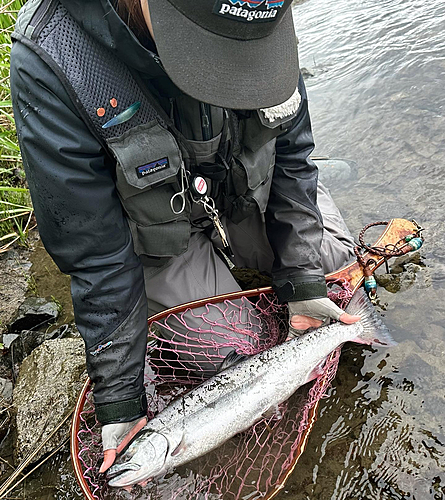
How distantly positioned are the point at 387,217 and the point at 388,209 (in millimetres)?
91

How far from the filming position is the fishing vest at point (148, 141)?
1.98 m

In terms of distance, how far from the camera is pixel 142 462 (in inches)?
85.0

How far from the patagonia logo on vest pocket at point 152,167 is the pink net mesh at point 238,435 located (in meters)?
0.88

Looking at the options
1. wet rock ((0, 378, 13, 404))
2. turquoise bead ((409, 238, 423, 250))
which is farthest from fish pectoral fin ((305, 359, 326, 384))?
wet rock ((0, 378, 13, 404))

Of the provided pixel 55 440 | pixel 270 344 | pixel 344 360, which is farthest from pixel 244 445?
pixel 55 440

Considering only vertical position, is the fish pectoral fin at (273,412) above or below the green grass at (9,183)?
below

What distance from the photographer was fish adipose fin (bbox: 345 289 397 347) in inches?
109

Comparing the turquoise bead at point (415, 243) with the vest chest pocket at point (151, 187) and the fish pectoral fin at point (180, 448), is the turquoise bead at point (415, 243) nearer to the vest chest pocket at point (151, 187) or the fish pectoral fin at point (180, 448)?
the vest chest pocket at point (151, 187)

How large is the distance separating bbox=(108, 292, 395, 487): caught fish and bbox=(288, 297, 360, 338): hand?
3.0 inches

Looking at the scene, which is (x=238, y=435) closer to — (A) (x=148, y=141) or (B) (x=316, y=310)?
(B) (x=316, y=310)

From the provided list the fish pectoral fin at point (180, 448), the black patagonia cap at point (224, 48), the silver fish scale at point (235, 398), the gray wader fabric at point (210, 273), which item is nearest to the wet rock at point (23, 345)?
the gray wader fabric at point (210, 273)

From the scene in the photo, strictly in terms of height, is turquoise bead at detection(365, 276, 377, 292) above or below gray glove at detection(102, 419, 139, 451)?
below

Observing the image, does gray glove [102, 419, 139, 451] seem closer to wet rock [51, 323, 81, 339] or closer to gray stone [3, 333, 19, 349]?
wet rock [51, 323, 81, 339]

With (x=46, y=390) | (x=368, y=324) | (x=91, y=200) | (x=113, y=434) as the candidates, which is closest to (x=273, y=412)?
(x=368, y=324)
